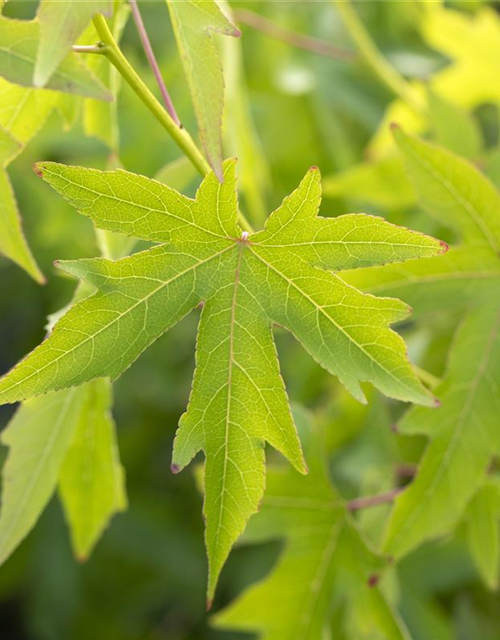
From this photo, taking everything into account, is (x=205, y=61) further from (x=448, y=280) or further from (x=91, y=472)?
(x=91, y=472)

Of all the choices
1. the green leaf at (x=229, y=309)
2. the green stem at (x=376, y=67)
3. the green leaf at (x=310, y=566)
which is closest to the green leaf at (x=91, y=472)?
the green leaf at (x=310, y=566)

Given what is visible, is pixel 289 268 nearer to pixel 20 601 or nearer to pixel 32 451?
pixel 32 451

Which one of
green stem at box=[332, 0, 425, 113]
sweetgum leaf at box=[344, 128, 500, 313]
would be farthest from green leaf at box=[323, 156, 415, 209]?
sweetgum leaf at box=[344, 128, 500, 313]

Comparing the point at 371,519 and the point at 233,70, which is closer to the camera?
the point at 371,519

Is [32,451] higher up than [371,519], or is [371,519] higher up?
[32,451]

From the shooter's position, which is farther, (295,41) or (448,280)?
(295,41)

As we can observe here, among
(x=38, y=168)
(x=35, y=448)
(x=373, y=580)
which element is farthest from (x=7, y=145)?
(x=373, y=580)

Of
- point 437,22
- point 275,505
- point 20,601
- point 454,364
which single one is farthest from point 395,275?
point 20,601
